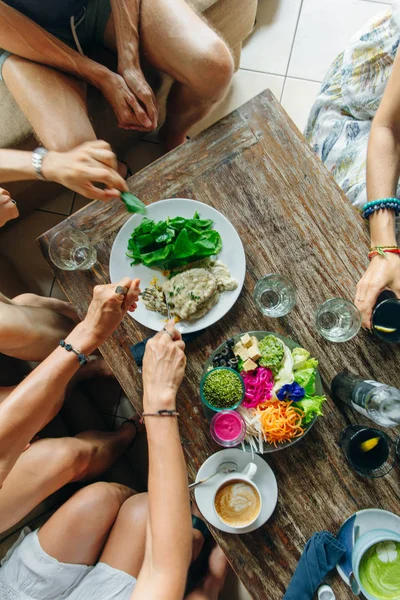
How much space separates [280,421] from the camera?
139 cm

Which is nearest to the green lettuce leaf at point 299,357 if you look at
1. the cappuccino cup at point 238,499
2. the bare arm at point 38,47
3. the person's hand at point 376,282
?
the person's hand at point 376,282

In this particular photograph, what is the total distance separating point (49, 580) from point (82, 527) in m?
0.21

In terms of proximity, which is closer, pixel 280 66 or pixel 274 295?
pixel 274 295

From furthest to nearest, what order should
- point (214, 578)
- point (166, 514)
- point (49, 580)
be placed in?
point (214, 578) → point (49, 580) → point (166, 514)

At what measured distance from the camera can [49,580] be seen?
5.41 ft

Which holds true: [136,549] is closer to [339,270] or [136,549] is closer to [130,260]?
[130,260]

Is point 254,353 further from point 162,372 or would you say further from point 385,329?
point 385,329

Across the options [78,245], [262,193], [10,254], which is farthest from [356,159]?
[10,254]

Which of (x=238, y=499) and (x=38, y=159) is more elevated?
(x=38, y=159)

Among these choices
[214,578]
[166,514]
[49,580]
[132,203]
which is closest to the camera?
[166,514]

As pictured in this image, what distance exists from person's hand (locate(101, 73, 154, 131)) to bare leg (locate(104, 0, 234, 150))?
21cm

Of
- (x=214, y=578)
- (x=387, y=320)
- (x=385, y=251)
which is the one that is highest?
(x=385, y=251)

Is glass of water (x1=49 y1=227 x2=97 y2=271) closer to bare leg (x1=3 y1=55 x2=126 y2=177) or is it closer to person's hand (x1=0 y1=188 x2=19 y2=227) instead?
person's hand (x1=0 y1=188 x2=19 y2=227)

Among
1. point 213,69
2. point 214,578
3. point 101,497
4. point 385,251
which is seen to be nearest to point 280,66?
point 213,69
